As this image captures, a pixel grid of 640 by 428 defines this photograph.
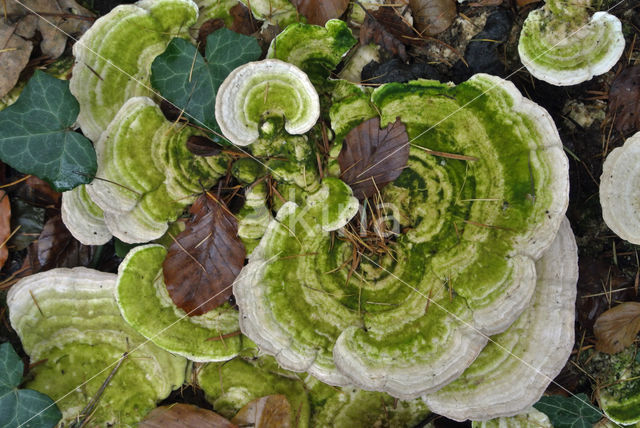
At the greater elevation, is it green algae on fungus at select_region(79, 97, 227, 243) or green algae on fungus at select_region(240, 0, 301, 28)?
green algae on fungus at select_region(240, 0, 301, 28)

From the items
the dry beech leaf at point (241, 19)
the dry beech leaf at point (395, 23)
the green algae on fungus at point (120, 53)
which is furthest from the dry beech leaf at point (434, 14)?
the green algae on fungus at point (120, 53)

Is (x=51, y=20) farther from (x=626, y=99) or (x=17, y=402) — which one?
(x=626, y=99)

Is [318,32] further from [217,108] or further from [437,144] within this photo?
[437,144]

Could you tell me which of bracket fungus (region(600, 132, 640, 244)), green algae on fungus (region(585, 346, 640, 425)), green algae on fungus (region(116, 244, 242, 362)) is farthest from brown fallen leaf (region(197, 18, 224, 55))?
green algae on fungus (region(585, 346, 640, 425))

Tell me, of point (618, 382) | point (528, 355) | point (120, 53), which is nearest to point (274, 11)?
point (120, 53)

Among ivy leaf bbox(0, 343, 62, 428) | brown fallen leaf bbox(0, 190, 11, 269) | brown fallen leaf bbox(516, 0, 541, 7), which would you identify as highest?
brown fallen leaf bbox(516, 0, 541, 7)

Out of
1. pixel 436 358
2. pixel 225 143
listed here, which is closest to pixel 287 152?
pixel 225 143

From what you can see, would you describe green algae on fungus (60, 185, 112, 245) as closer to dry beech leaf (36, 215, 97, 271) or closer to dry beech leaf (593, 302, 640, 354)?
dry beech leaf (36, 215, 97, 271)
